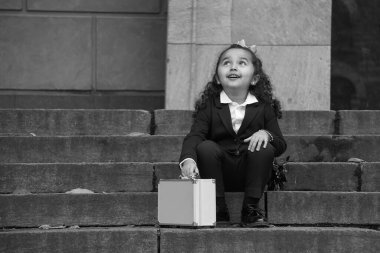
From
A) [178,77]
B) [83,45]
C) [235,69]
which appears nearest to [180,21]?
[178,77]

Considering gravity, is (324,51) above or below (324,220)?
above

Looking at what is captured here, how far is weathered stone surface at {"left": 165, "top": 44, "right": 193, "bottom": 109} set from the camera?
8.99 meters

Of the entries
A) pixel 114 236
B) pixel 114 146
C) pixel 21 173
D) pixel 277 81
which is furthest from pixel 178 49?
pixel 114 236

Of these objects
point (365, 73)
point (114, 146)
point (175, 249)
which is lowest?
point (175, 249)

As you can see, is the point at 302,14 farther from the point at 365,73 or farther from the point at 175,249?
the point at 175,249

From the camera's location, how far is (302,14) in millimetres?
9141

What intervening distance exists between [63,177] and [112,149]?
67 centimetres

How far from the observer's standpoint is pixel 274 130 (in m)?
6.24

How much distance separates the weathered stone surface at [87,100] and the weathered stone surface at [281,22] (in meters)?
1.71

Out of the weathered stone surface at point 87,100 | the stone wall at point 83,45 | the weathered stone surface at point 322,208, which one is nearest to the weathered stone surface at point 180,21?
the stone wall at point 83,45

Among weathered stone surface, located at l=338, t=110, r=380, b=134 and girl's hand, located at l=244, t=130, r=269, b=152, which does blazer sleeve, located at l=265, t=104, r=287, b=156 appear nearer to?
girl's hand, located at l=244, t=130, r=269, b=152

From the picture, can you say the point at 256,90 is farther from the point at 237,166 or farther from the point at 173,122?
the point at 173,122

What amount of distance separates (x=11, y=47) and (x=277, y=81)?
324 cm

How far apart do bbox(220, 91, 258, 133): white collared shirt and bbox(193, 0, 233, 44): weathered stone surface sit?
275 centimetres
